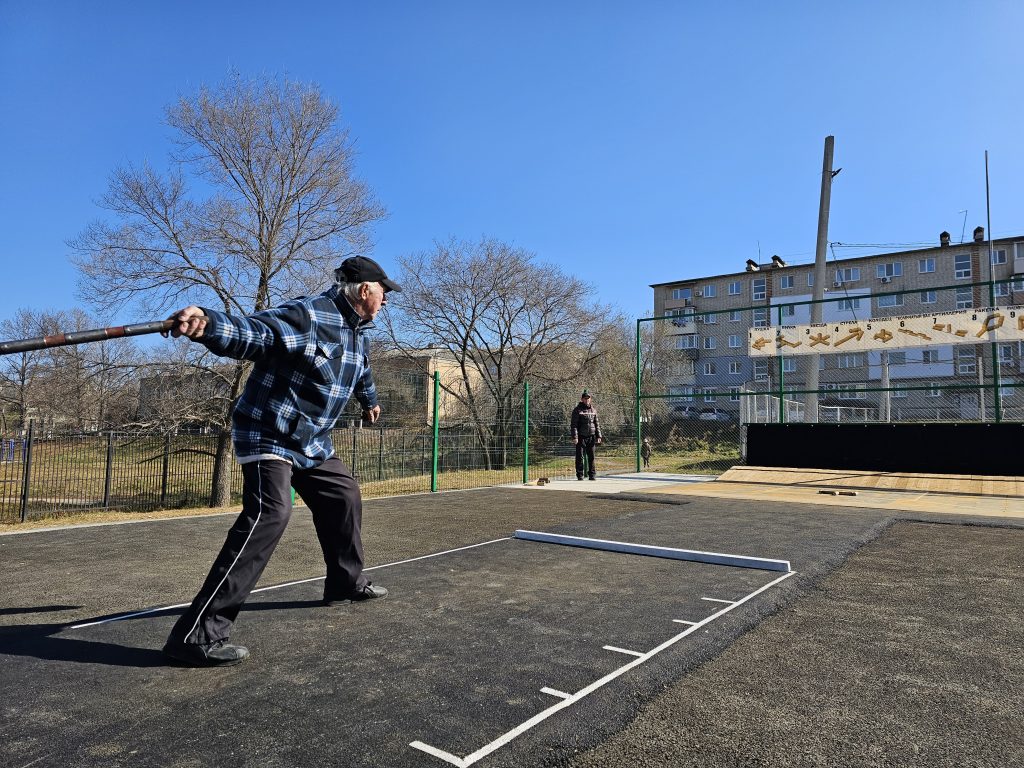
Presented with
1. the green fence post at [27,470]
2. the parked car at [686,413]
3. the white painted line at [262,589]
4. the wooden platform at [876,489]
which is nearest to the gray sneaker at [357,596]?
the white painted line at [262,589]

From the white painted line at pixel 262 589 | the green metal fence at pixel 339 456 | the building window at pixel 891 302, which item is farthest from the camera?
the building window at pixel 891 302

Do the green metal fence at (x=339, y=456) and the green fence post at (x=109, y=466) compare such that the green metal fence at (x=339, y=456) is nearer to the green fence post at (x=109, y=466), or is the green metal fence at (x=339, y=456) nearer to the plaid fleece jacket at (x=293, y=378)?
the green fence post at (x=109, y=466)

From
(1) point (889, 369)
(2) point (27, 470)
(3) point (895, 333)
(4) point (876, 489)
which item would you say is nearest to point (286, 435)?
(2) point (27, 470)

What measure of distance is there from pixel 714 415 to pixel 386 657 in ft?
51.6

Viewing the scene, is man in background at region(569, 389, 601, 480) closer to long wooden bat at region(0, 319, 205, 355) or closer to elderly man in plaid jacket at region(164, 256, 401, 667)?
elderly man in plaid jacket at region(164, 256, 401, 667)

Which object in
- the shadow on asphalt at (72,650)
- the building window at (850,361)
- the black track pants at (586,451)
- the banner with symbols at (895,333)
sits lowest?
the shadow on asphalt at (72,650)

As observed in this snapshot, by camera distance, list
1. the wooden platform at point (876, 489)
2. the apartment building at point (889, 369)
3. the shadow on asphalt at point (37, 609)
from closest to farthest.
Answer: the shadow on asphalt at point (37, 609), the wooden platform at point (876, 489), the apartment building at point (889, 369)

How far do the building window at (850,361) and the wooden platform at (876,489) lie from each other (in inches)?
100

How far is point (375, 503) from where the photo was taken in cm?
891

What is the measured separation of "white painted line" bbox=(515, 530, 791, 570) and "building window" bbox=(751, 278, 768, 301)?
47464mm

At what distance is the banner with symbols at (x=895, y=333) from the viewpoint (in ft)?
36.9

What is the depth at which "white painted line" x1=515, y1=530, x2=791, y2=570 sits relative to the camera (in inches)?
164

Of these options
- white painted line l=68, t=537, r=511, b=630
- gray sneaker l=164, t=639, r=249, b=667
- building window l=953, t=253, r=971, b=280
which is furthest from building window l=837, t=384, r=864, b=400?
building window l=953, t=253, r=971, b=280

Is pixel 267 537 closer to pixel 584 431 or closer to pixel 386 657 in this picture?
pixel 386 657
